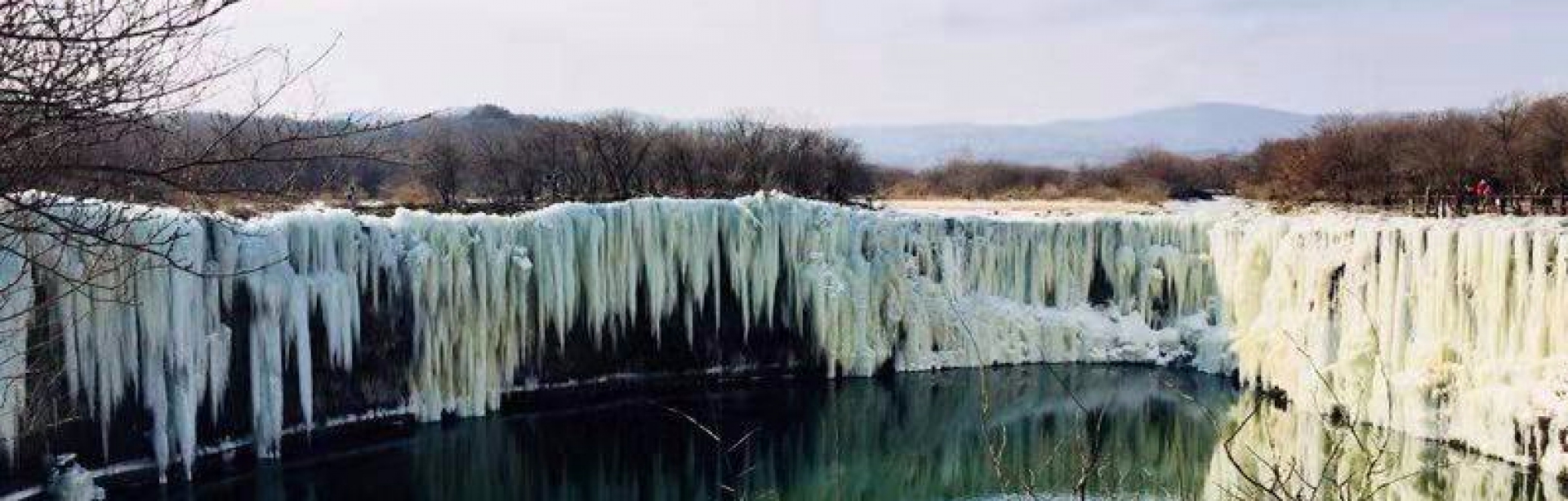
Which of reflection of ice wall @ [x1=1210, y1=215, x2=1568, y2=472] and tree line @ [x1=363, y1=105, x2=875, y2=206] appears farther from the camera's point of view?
tree line @ [x1=363, y1=105, x2=875, y2=206]

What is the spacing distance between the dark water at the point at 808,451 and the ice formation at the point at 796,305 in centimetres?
91

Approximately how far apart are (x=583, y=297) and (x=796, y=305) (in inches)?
168

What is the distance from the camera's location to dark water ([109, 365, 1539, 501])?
1609 cm

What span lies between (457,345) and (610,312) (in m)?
2.87

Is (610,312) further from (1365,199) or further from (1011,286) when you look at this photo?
(1365,199)

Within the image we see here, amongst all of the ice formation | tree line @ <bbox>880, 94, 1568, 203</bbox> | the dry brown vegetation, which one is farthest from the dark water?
the dry brown vegetation

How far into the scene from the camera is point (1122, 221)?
85.8ft

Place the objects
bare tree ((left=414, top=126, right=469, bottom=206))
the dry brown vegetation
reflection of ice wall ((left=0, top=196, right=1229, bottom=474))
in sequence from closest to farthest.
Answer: reflection of ice wall ((left=0, top=196, right=1229, bottom=474)) → bare tree ((left=414, top=126, right=469, bottom=206)) → the dry brown vegetation

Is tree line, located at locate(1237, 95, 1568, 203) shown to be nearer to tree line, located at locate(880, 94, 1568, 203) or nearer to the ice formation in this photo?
tree line, located at locate(880, 94, 1568, 203)

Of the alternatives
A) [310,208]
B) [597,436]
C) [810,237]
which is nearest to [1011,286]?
[810,237]

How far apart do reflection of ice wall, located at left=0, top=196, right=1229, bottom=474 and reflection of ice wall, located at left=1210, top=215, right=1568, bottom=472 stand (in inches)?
132

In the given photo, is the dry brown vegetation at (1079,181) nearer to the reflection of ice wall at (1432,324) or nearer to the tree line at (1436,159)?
the tree line at (1436,159)

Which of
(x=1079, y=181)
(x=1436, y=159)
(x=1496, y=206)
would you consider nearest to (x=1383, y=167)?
(x=1436, y=159)

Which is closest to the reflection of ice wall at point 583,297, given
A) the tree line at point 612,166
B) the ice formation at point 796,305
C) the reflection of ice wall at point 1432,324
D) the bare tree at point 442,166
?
the ice formation at point 796,305
